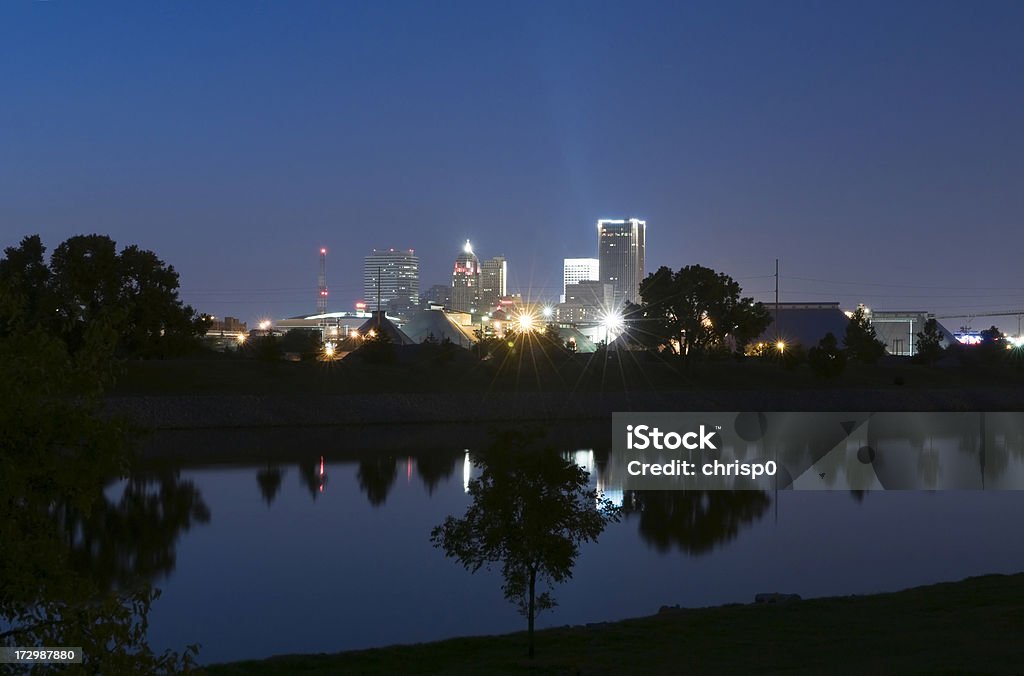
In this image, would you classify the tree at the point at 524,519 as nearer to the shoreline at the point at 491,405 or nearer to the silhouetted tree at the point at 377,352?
the shoreline at the point at 491,405

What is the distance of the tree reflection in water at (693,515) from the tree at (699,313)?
167 feet

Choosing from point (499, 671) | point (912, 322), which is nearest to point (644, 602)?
point (499, 671)

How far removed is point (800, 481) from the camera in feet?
143

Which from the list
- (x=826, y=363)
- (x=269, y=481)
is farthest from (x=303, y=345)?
(x=269, y=481)

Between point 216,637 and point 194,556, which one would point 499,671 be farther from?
point 194,556

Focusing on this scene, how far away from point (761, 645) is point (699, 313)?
76.5 metres

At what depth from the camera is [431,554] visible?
26875 millimetres

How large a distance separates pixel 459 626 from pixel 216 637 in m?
4.67

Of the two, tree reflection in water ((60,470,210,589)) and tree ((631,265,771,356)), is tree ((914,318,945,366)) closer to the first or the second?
tree ((631,265,771,356))

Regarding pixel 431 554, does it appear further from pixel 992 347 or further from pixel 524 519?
pixel 992 347

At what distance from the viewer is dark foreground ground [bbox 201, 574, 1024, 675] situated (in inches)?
561

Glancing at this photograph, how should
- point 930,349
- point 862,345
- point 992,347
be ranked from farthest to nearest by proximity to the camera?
1. point 992,347
2. point 930,349
3. point 862,345

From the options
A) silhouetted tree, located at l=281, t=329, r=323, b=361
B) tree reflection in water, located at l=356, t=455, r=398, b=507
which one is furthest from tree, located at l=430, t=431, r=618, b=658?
silhouetted tree, located at l=281, t=329, r=323, b=361

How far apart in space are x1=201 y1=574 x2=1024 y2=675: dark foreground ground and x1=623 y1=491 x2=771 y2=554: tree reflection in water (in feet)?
29.7
